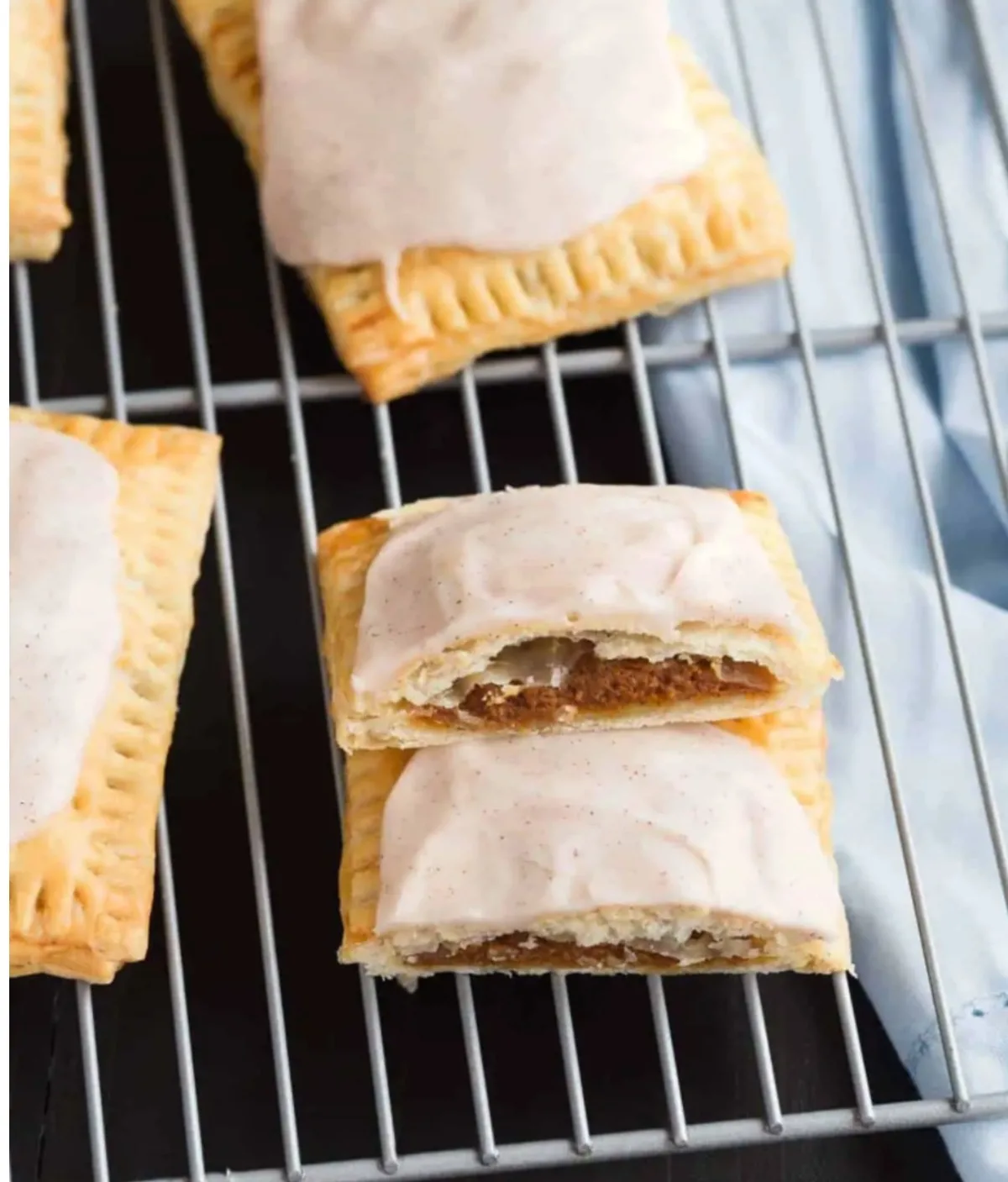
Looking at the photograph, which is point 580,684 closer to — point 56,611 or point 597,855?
point 597,855

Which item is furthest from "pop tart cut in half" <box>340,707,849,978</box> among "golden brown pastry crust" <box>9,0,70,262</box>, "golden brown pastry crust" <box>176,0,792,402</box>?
"golden brown pastry crust" <box>9,0,70,262</box>

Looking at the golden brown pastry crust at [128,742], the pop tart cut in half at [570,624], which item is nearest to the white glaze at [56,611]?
the golden brown pastry crust at [128,742]

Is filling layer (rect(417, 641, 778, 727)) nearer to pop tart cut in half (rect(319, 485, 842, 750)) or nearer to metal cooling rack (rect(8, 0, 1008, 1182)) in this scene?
pop tart cut in half (rect(319, 485, 842, 750))

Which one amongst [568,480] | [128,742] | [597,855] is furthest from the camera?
[568,480]

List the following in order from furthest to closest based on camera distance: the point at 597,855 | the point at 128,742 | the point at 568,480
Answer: the point at 568,480, the point at 128,742, the point at 597,855

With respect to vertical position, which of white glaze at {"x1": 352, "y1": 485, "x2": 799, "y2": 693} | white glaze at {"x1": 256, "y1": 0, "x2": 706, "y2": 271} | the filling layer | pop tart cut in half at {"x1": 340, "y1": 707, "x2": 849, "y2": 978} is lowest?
pop tart cut in half at {"x1": 340, "y1": 707, "x2": 849, "y2": 978}

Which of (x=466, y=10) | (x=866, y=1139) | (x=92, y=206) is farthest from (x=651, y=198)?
(x=866, y=1139)

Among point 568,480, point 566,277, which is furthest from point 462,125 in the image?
point 568,480
